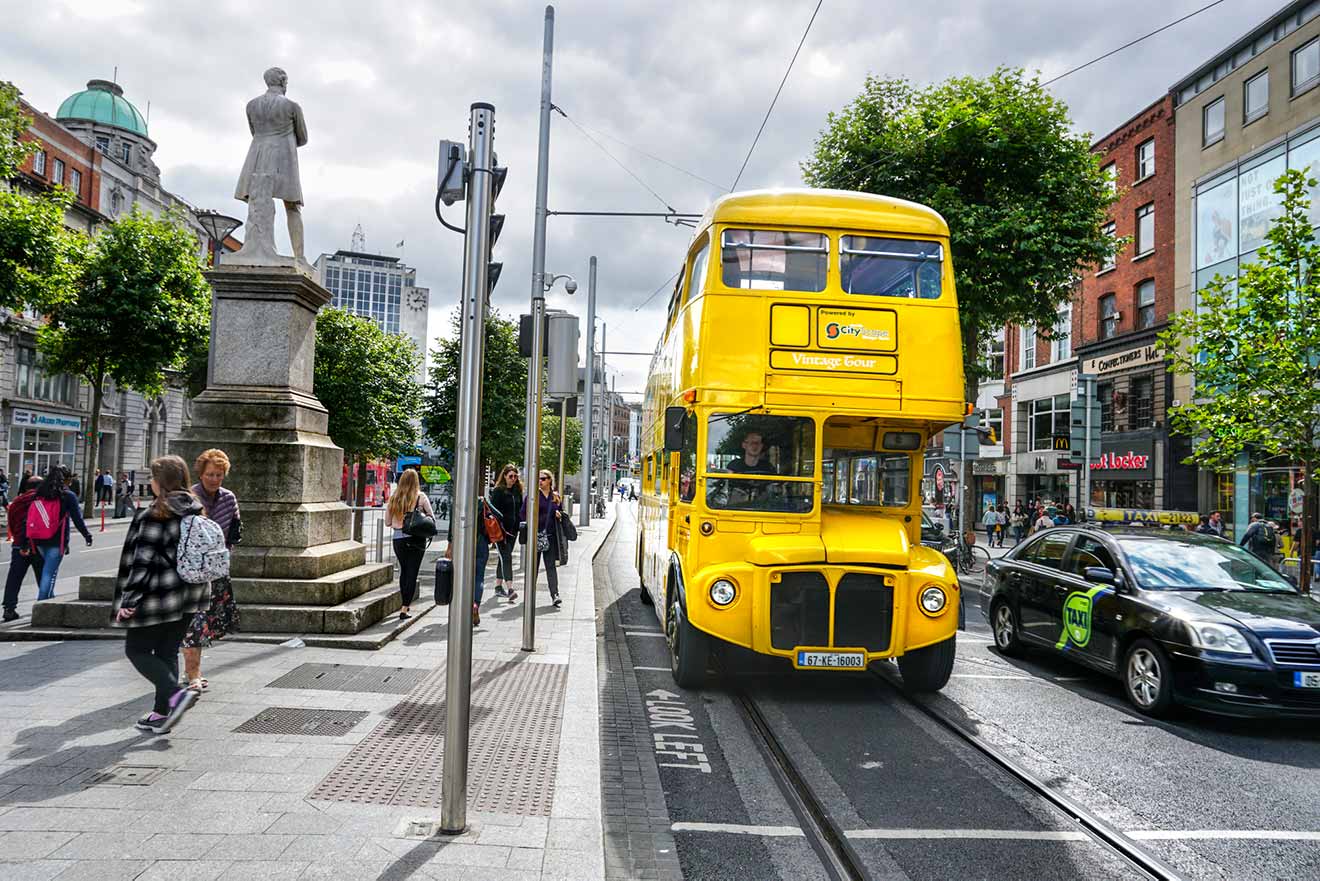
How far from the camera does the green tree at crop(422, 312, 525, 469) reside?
25219 mm

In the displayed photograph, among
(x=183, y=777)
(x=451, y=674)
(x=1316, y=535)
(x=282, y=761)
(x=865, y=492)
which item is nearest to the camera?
(x=451, y=674)

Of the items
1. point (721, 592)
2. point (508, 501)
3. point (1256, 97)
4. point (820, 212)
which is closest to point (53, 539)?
point (508, 501)

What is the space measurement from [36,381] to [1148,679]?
43.3 m

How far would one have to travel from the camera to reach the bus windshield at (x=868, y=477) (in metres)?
8.40

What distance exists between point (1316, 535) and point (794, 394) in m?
19.4

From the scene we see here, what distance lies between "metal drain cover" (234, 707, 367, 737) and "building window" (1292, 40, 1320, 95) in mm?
26931

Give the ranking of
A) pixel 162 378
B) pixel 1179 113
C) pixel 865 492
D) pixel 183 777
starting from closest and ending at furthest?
1. pixel 183 777
2. pixel 865 492
3. pixel 1179 113
4. pixel 162 378

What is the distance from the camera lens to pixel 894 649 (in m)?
7.16

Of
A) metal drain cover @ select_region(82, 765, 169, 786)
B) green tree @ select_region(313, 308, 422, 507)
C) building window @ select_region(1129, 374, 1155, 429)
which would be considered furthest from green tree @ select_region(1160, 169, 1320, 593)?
green tree @ select_region(313, 308, 422, 507)

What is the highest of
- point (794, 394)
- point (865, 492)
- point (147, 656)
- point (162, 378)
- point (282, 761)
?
point (162, 378)

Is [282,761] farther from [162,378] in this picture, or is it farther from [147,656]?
[162,378]

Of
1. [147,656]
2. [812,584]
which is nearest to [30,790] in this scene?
[147,656]

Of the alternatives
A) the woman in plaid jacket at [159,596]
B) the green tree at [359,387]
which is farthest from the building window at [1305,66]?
the green tree at [359,387]

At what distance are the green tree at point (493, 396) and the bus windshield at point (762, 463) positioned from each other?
59.3 feet
